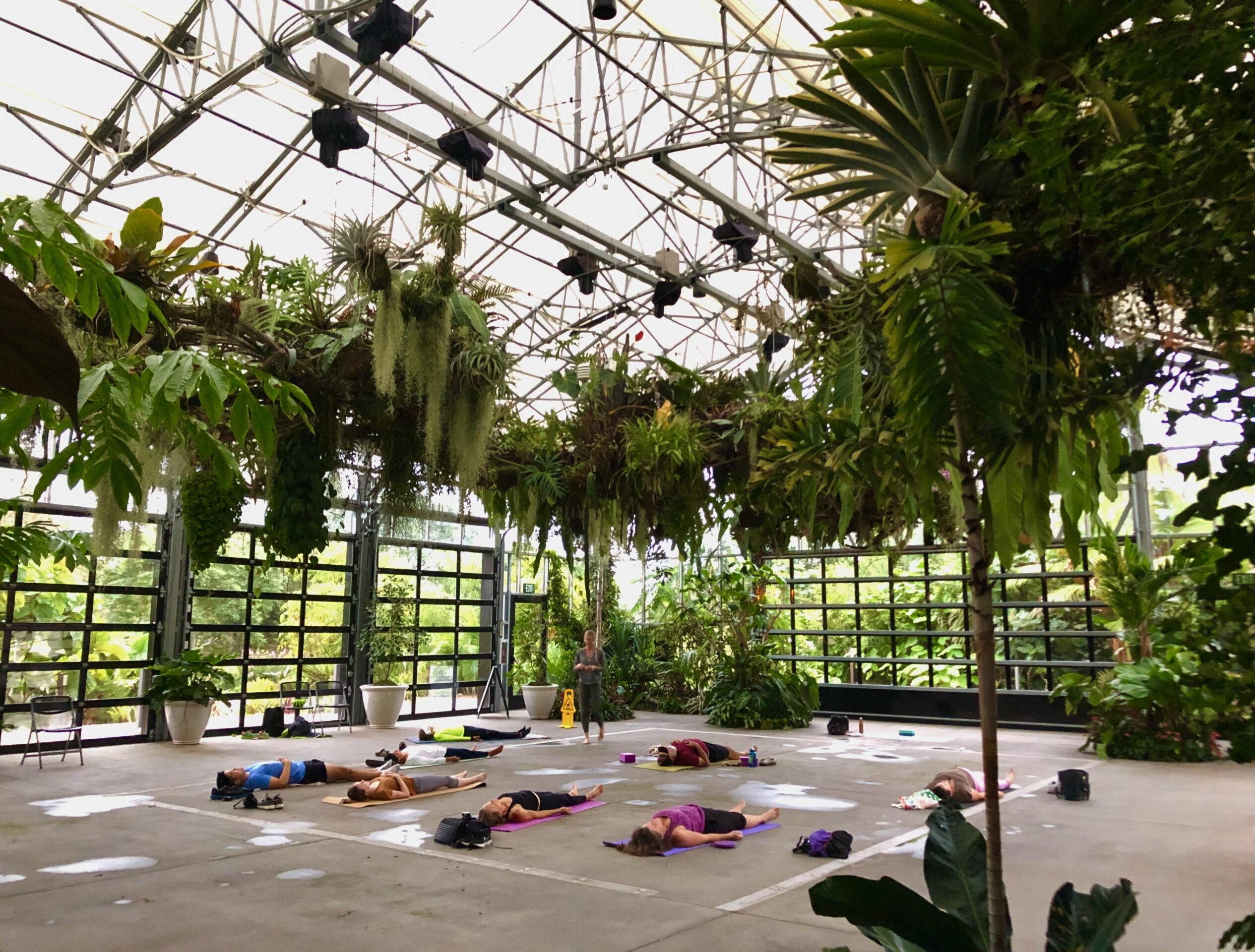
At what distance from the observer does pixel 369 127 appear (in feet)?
31.8

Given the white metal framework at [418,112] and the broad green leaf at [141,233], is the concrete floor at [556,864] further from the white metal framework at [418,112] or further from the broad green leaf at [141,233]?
the white metal framework at [418,112]

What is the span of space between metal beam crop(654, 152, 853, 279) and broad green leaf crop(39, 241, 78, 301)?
8.80m

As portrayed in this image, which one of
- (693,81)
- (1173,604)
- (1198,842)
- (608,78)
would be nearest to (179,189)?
(608,78)

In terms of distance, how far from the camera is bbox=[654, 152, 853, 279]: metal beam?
10.0 meters

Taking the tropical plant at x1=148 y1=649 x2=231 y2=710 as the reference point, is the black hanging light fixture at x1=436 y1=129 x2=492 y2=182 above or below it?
above

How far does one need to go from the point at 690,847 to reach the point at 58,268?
5052mm

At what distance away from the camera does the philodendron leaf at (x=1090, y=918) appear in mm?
2236

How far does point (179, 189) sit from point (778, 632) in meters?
10.3

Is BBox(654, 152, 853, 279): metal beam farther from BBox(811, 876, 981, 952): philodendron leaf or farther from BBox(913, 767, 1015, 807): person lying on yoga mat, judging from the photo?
BBox(811, 876, 981, 952): philodendron leaf

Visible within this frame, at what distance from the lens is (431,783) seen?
745cm

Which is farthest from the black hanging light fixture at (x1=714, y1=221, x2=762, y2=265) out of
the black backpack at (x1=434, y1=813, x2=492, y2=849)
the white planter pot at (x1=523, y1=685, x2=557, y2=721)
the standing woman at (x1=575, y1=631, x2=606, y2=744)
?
the black backpack at (x1=434, y1=813, x2=492, y2=849)

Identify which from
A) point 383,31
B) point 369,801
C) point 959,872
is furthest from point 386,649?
point 959,872

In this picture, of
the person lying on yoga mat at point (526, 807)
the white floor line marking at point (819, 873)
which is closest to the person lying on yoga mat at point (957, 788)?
the white floor line marking at point (819, 873)

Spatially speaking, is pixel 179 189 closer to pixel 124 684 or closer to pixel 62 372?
pixel 124 684
